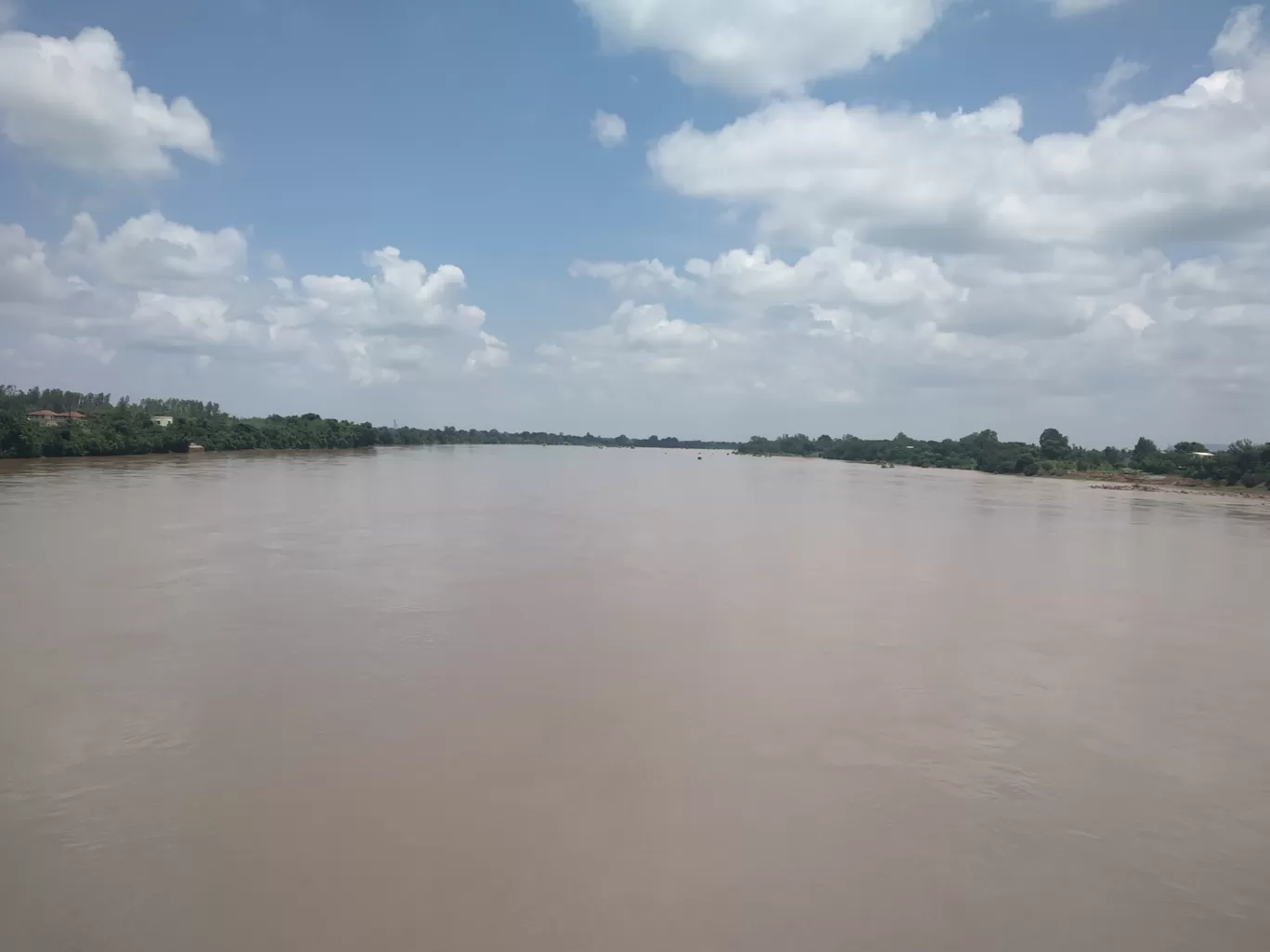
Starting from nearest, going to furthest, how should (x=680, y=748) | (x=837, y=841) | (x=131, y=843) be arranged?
(x=131, y=843) < (x=837, y=841) < (x=680, y=748)

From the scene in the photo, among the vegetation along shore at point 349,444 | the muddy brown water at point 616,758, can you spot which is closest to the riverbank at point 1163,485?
the vegetation along shore at point 349,444

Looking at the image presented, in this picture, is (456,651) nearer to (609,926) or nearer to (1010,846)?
(609,926)

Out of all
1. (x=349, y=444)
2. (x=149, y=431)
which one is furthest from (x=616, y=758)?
(x=349, y=444)

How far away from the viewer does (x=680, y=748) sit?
14.6ft

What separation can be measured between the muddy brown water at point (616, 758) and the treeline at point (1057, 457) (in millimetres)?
28376

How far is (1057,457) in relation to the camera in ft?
153

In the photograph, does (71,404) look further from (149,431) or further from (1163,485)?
(1163,485)

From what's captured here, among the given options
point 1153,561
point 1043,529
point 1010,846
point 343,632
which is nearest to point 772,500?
point 1043,529

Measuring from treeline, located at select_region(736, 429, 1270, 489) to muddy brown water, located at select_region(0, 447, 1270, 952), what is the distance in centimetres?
2838

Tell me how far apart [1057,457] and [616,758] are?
4971cm

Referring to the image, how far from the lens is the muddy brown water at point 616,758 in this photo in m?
2.95

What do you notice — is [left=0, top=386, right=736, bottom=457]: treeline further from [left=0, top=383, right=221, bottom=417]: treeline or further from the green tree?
the green tree

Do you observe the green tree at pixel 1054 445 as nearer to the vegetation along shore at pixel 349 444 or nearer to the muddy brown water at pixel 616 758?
the vegetation along shore at pixel 349 444

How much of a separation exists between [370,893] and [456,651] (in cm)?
322
